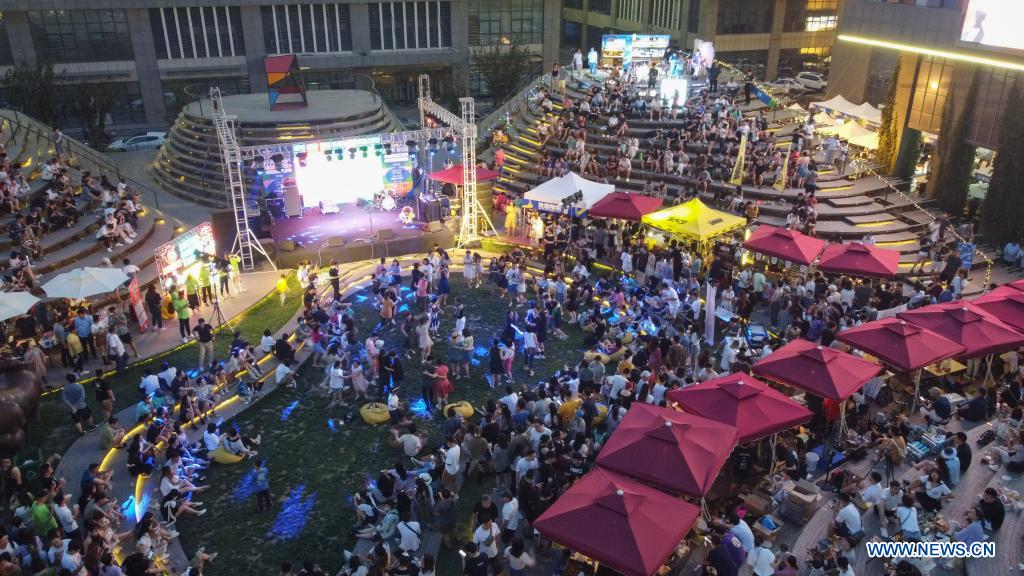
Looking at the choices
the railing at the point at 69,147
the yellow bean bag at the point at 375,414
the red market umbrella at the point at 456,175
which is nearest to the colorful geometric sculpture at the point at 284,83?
the railing at the point at 69,147

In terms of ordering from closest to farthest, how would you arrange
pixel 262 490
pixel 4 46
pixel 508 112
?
pixel 262 490 < pixel 508 112 < pixel 4 46

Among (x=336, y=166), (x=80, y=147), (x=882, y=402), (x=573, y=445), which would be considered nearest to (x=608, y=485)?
(x=573, y=445)

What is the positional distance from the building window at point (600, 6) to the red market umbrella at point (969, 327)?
52.3 meters

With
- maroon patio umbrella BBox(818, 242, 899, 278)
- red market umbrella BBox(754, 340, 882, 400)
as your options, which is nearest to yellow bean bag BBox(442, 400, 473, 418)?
red market umbrella BBox(754, 340, 882, 400)

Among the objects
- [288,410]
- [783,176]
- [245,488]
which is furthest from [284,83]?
[245,488]

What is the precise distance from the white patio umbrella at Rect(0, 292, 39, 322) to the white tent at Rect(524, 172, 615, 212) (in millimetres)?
15479

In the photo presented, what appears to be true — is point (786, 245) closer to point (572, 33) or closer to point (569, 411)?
point (569, 411)

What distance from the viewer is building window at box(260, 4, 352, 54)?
49688 mm

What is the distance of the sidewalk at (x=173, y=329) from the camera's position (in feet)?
66.1

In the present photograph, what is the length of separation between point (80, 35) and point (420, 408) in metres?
41.4

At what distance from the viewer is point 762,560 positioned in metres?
11.2

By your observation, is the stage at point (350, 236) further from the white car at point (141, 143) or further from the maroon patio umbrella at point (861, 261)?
the white car at point (141, 143)

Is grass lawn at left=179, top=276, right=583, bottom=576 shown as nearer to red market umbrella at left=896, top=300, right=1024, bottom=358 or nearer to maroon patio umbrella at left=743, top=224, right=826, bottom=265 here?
maroon patio umbrella at left=743, top=224, right=826, bottom=265

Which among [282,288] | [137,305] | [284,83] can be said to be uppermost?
[284,83]
